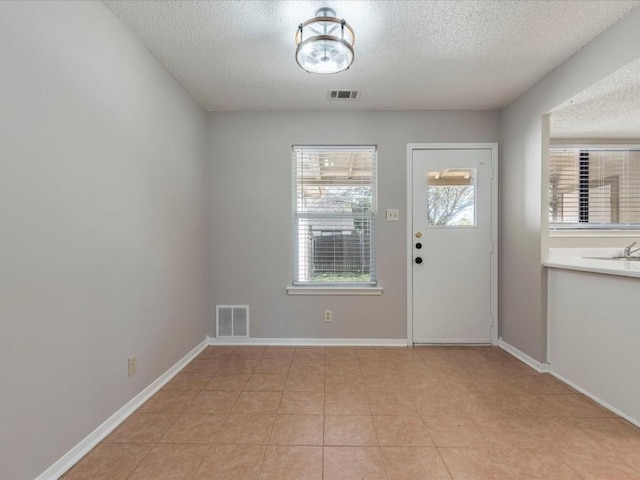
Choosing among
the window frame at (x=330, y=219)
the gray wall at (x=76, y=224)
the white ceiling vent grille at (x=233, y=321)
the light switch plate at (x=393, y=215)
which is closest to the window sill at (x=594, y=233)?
the light switch plate at (x=393, y=215)

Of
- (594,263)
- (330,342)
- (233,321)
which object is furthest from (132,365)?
(594,263)

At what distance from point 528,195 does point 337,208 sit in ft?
5.77

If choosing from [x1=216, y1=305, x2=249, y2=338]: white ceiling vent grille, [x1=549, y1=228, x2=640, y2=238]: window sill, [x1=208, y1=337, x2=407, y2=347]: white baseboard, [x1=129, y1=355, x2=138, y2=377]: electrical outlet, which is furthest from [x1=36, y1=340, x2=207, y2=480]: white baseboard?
[x1=549, y1=228, x2=640, y2=238]: window sill

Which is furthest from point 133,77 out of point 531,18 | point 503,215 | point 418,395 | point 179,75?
point 503,215

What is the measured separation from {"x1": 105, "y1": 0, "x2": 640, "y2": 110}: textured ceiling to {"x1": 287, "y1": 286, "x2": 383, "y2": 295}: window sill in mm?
1876

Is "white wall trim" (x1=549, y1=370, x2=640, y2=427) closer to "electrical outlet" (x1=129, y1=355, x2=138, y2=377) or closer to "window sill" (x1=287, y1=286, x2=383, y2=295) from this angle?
"window sill" (x1=287, y1=286, x2=383, y2=295)

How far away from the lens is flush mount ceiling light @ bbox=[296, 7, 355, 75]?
5.91 ft

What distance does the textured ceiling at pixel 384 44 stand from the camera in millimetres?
1829

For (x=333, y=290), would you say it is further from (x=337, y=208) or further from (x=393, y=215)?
(x=393, y=215)

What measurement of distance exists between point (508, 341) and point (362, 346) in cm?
145

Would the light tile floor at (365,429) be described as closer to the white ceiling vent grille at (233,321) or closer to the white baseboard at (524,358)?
the white baseboard at (524,358)

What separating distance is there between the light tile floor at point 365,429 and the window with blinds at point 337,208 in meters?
→ 1.05

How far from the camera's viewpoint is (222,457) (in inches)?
→ 64.1

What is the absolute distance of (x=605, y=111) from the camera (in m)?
2.61
